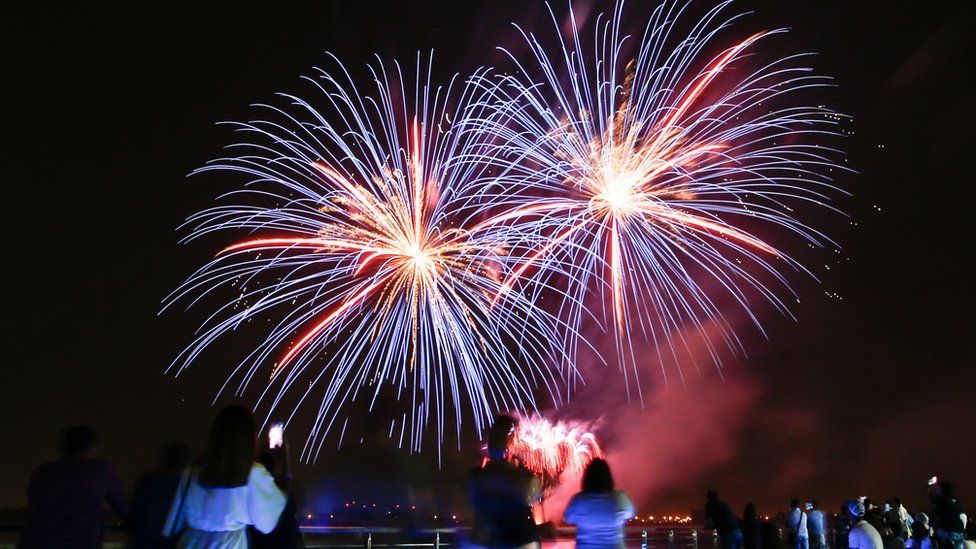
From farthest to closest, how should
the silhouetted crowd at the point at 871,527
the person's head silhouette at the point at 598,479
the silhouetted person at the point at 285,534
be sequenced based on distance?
the silhouetted crowd at the point at 871,527 < the person's head silhouette at the point at 598,479 < the silhouetted person at the point at 285,534

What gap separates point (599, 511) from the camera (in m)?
6.94

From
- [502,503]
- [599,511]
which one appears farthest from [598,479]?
[502,503]

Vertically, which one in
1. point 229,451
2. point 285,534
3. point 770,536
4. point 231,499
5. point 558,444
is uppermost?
point 558,444

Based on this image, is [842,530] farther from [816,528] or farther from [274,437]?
[274,437]

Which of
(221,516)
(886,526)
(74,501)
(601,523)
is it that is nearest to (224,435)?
(221,516)

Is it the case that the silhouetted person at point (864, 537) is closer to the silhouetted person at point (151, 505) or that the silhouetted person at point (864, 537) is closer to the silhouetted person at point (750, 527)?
the silhouetted person at point (750, 527)

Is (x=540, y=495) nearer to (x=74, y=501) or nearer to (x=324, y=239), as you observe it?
(x=74, y=501)

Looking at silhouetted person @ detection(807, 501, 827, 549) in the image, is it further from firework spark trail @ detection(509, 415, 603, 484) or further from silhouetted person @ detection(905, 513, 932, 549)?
firework spark trail @ detection(509, 415, 603, 484)

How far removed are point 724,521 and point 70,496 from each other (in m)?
9.58

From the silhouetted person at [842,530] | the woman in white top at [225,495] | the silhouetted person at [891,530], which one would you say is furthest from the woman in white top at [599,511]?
the silhouetted person at [842,530]

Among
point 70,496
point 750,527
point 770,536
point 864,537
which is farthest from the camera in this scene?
point 750,527

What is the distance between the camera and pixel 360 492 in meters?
9.16

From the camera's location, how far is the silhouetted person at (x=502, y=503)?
255 inches

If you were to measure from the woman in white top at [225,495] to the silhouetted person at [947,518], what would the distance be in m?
11.8
